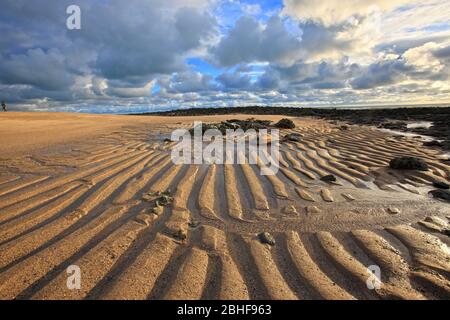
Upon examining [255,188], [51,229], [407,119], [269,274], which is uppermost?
[407,119]

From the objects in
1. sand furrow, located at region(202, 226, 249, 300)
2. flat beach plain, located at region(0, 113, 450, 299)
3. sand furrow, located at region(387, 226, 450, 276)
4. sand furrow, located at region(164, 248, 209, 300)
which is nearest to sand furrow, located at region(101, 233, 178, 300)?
flat beach plain, located at region(0, 113, 450, 299)

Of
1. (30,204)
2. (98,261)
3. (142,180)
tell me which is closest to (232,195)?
(142,180)

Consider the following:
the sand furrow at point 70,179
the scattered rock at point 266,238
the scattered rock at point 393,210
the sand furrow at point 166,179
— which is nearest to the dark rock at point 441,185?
the scattered rock at point 393,210

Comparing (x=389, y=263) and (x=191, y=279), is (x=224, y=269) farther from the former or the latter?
(x=389, y=263)

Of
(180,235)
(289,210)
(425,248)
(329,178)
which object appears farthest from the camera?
(329,178)

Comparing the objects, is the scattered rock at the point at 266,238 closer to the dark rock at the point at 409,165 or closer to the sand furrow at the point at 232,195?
the sand furrow at the point at 232,195

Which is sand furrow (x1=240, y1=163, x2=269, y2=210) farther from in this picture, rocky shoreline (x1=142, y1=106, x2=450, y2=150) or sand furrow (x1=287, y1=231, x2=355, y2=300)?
rocky shoreline (x1=142, y1=106, x2=450, y2=150)

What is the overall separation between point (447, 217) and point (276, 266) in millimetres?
2335

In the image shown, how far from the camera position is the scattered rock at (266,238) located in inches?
102

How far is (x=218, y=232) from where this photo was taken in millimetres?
2773

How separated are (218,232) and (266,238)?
18.7 inches

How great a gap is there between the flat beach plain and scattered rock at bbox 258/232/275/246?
6 centimetres

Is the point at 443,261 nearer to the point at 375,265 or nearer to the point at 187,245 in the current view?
the point at 375,265
